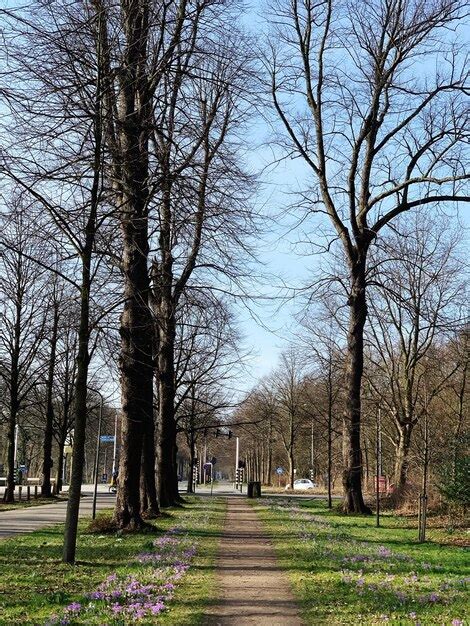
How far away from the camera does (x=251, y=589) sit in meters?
9.30

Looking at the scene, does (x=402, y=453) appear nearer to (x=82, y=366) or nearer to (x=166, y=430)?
(x=166, y=430)

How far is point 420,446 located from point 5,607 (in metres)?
15.6

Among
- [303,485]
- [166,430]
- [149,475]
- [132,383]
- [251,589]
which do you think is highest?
[132,383]

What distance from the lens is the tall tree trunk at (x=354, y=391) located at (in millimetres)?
24141

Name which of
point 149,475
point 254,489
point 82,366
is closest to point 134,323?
point 82,366

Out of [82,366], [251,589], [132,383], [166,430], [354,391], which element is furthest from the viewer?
[166,430]

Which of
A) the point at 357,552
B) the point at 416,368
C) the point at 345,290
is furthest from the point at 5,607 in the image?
the point at 416,368

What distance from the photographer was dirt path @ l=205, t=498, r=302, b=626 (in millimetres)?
7462

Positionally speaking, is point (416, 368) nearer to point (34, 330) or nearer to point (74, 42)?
point (34, 330)

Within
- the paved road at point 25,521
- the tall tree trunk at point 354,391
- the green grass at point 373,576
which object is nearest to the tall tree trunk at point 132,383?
the paved road at point 25,521

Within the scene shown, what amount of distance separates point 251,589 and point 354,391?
15.7m

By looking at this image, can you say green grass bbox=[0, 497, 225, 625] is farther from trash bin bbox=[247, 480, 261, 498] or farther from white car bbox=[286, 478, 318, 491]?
white car bbox=[286, 478, 318, 491]

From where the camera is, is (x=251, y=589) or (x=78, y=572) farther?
(x=78, y=572)

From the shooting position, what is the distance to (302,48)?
2633 cm
